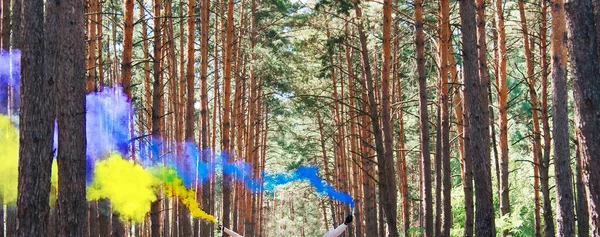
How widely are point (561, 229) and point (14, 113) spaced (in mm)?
14478

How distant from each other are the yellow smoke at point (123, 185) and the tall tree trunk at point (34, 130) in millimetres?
6323

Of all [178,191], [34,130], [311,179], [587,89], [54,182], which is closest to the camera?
[34,130]

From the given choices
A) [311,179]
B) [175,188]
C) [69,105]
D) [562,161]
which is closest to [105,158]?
[175,188]

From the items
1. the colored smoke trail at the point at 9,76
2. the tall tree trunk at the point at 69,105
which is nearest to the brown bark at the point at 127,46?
the tall tree trunk at the point at 69,105

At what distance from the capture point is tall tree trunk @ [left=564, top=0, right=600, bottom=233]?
9.55 m

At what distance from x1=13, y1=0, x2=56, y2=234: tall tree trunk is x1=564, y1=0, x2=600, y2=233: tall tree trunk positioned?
820 centimetres

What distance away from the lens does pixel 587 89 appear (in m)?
9.60

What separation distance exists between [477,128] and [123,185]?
33.1 feet

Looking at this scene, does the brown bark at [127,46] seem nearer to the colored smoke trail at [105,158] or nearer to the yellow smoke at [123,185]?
the colored smoke trail at [105,158]

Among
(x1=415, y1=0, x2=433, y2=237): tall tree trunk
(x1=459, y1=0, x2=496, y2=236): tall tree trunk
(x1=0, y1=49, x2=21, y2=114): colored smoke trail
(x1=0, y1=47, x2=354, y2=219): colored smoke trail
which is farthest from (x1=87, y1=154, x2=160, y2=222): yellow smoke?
(x1=459, y1=0, x2=496, y2=236): tall tree trunk

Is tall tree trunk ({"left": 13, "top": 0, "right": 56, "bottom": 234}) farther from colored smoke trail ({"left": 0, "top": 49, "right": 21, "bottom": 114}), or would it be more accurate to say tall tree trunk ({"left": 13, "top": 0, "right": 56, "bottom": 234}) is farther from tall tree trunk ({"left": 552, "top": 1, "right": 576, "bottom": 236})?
tall tree trunk ({"left": 552, "top": 1, "right": 576, "bottom": 236})

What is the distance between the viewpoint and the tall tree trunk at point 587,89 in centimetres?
955

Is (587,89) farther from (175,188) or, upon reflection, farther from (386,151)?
(175,188)

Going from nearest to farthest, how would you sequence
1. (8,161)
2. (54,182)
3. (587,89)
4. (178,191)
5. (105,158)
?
(587,89), (105,158), (8,161), (54,182), (178,191)
